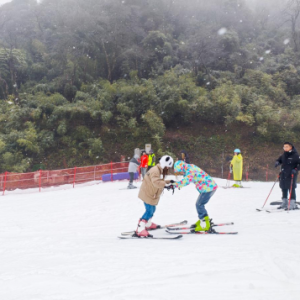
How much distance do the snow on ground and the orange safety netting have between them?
247 inches

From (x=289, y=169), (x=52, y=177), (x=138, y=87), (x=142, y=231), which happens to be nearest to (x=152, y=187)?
(x=142, y=231)

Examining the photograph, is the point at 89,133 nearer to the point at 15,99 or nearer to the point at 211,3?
the point at 15,99

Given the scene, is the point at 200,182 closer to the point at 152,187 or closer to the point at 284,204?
the point at 152,187

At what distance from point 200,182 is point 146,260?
212 cm

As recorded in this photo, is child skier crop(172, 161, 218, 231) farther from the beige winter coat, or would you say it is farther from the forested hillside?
the forested hillside

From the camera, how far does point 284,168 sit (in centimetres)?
799

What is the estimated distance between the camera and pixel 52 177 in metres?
15.1

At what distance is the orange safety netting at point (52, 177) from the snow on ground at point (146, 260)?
20.6ft

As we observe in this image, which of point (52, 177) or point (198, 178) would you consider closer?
point (198, 178)

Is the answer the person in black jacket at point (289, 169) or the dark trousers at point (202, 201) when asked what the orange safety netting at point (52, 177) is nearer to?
the person in black jacket at point (289, 169)

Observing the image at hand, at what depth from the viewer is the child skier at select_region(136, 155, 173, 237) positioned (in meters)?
5.34

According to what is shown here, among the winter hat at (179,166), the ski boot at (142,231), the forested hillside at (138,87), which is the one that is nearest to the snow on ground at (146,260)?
the ski boot at (142,231)

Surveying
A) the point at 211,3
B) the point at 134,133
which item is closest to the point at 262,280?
the point at 134,133

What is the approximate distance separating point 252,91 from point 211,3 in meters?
20.7
